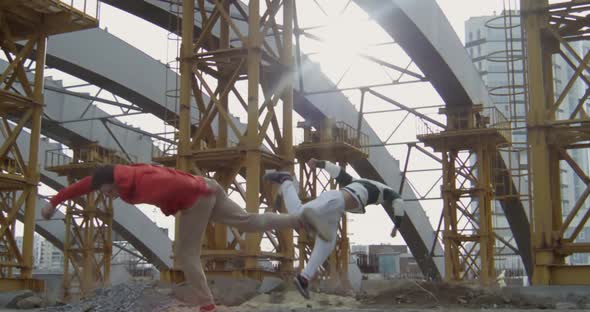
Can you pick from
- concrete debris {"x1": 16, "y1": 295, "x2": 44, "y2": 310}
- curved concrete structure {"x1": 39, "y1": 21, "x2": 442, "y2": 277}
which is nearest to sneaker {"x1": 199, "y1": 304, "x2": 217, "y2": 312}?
concrete debris {"x1": 16, "y1": 295, "x2": 44, "y2": 310}

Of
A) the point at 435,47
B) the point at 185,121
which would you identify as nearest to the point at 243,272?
the point at 185,121

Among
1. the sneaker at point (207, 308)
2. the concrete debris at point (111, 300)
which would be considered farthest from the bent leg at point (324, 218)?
the concrete debris at point (111, 300)

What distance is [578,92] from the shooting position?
230 ft

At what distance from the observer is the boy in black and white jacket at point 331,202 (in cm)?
911

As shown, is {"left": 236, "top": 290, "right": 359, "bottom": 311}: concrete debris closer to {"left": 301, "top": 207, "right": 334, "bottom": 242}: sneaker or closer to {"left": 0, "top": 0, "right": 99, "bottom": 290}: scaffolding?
{"left": 301, "top": 207, "right": 334, "bottom": 242}: sneaker

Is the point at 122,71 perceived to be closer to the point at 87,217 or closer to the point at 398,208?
the point at 87,217

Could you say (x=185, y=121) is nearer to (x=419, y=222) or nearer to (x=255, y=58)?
(x=255, y=58)

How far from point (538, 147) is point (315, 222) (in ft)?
21.7

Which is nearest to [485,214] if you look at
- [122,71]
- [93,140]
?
[122,71]

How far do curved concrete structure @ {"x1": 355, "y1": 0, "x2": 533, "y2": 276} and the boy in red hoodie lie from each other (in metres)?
17.1

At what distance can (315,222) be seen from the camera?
29.6 feet

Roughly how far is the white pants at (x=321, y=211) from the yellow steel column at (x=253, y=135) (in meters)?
7.25

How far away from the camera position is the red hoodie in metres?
7.81

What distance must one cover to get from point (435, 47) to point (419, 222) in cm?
2292
